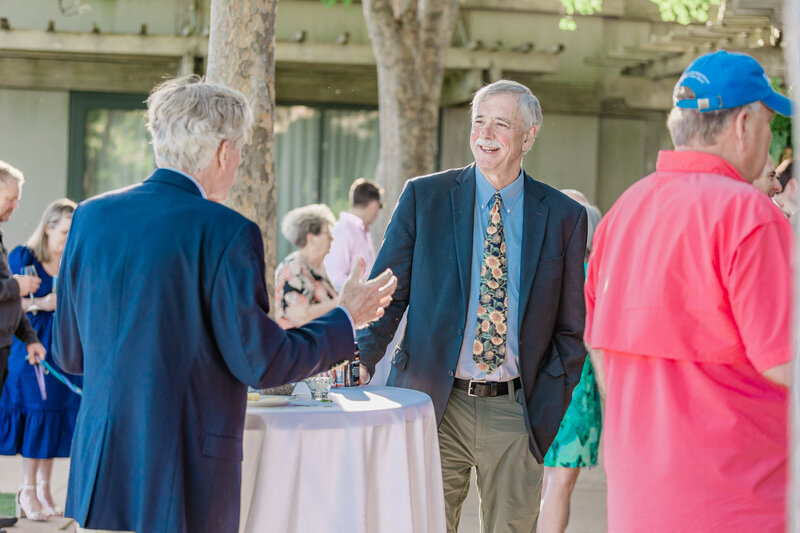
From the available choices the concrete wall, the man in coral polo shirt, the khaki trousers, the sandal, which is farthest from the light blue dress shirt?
the concrete wall

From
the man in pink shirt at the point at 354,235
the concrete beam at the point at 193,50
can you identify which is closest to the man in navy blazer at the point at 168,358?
the man in pink shirt at the point at 354,235

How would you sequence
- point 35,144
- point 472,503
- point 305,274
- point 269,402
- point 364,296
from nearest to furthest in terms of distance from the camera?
point 364,296
point 269,402
point 472,503
point 305,274
point 35,144

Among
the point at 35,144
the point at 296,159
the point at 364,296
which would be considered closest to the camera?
the point at 364,296

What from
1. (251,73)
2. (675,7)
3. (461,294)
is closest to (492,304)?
(461,294)

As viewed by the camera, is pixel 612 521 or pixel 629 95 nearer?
pixel 612 521

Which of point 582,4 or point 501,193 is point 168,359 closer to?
point 501,193

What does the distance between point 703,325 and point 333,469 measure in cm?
150

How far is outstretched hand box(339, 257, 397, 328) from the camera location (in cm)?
336

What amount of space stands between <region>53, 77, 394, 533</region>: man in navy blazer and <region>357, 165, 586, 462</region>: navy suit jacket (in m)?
1.19

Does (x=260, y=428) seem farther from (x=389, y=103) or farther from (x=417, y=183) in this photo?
(x=389, y=103)

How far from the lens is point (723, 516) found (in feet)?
8.00

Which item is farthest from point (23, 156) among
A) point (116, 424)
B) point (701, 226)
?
point (701, 226)

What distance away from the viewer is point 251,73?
252 inches

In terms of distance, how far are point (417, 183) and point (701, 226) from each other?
206 cm
